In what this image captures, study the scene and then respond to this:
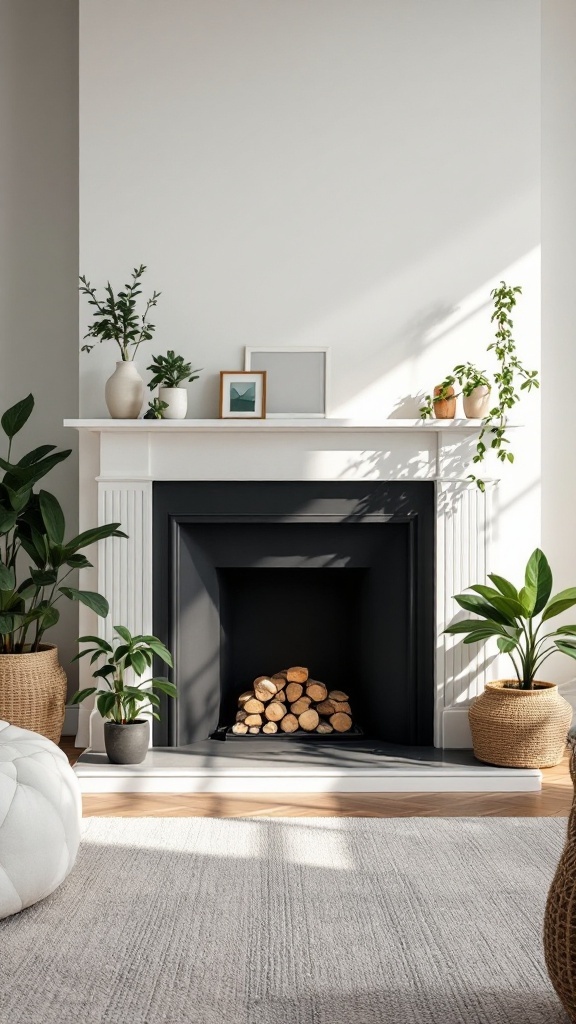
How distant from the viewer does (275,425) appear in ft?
11.7

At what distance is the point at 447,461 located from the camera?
3689mm

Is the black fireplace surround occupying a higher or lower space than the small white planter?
lower

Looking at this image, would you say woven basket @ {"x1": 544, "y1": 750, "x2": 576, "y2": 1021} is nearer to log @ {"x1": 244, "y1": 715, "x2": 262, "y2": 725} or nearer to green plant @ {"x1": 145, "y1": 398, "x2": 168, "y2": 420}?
log @ {"x1": 244, "y1": 715, "x2": 262, "y2": 725}

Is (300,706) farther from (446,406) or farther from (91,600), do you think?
(446,406)

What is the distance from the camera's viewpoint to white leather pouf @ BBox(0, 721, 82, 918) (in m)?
2.14

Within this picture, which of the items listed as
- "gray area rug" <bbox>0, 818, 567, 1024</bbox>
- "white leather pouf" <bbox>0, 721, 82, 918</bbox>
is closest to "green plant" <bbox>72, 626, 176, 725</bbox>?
"gray area rug" <bbox>0, 818, 567, 1024</bbox>

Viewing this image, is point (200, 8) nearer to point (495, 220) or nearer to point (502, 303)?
point (495, 220)

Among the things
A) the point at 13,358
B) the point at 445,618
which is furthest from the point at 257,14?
the point at 445,618

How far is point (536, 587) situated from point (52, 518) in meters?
1.96

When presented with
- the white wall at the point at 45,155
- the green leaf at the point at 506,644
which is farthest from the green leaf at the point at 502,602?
the white wall at the point at 45,155

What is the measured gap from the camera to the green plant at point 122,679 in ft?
11.0

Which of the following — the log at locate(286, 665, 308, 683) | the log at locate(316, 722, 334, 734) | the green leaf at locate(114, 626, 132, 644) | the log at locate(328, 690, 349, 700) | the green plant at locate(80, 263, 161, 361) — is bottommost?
the log at locate(316, 722, 334, 734)

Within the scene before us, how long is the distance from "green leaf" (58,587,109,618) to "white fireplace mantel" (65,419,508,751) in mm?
199

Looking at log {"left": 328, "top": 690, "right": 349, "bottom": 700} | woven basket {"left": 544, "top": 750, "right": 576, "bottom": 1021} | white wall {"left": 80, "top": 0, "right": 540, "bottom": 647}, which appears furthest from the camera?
log {"left": 328, "top": 690, "right": 349, "bottom": 700}
